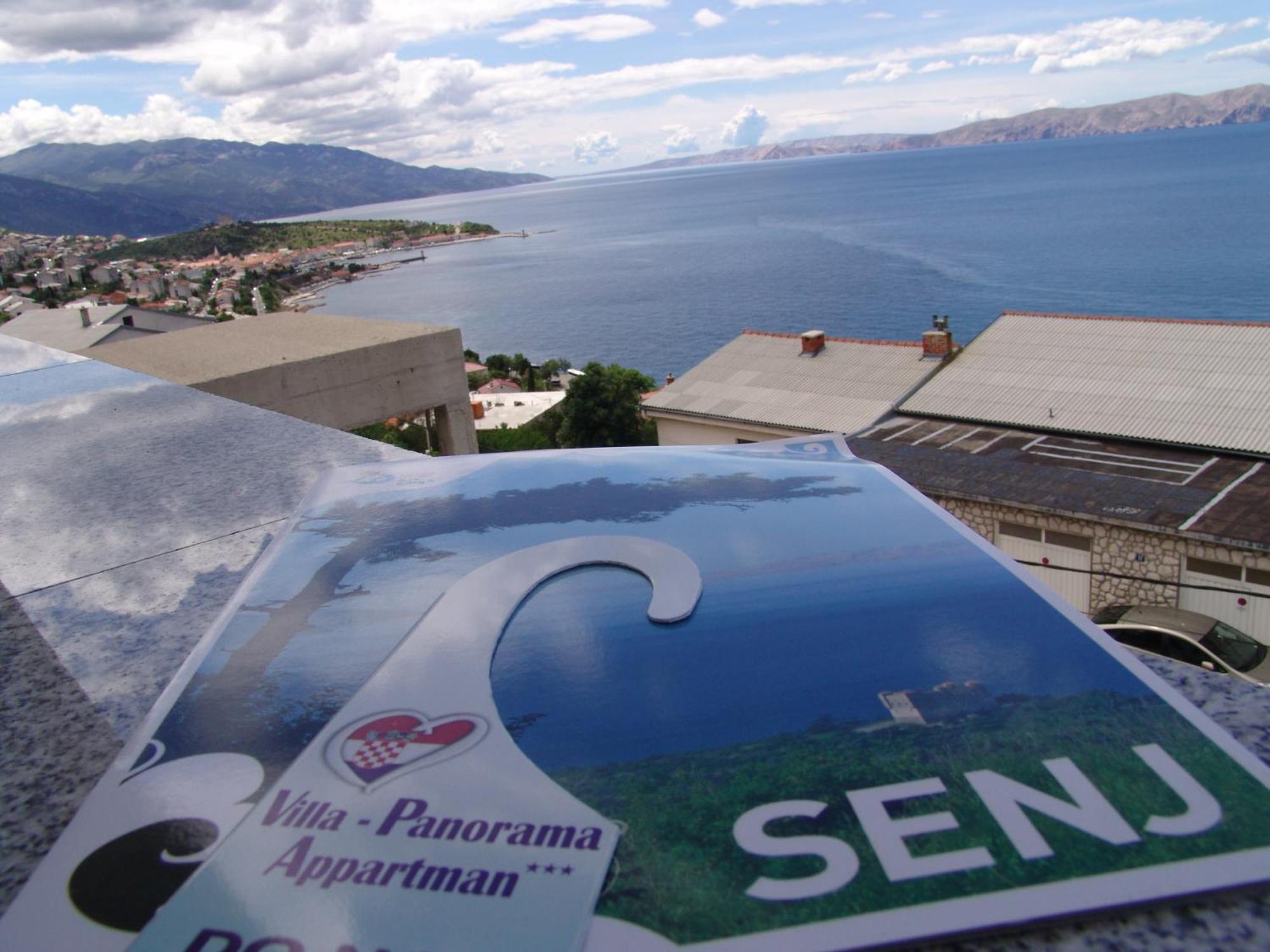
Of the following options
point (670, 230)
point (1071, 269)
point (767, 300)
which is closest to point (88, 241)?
point (670, 230)

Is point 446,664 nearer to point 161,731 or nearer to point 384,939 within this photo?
point 161,731

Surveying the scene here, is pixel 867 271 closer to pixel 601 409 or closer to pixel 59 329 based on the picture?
pixel 601 409

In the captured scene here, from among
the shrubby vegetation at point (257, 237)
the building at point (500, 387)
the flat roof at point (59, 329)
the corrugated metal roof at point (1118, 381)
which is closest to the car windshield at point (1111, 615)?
the corrugated metal roof at point (1118, 381)

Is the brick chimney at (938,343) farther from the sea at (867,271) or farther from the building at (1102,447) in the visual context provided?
the sea at (867,271)

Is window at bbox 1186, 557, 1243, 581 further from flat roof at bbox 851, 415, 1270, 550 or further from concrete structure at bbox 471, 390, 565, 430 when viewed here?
concrete structure at bbox 471, 390, 565, 430

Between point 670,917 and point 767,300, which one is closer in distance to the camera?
point 670,917
